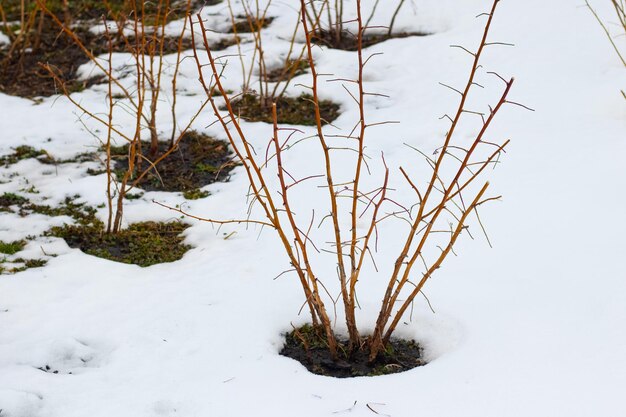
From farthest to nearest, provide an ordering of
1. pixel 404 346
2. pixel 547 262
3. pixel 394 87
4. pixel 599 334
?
pixel 394 87, pixel 547 262, pixel 404 346, pixel 599 334

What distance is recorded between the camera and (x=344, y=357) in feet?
8.39

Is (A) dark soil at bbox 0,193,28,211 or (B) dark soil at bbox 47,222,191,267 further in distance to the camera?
(A) dark soil at bbox 0,193,28,211

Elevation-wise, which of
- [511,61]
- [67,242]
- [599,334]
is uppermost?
[511,61]

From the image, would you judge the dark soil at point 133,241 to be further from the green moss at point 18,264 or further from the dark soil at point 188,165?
Answer: the dark soil at point 188,165

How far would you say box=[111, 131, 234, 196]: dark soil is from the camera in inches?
157

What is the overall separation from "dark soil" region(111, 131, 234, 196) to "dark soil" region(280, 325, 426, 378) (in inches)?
56.6

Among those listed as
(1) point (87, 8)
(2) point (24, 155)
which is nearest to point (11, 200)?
(2) point (24, 155)

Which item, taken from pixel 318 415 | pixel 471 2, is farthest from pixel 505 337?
pixel 471 2

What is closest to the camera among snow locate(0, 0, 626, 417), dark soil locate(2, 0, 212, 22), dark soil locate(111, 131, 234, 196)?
snow locate(0, 0, 626, 417)

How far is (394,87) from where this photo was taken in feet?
15.7

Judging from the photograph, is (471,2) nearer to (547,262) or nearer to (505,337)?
(547,262)

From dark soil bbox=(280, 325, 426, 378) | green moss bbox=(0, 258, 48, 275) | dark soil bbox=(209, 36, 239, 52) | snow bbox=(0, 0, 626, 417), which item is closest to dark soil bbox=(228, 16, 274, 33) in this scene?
dark soil bbox=(209, 36, 239, 52)

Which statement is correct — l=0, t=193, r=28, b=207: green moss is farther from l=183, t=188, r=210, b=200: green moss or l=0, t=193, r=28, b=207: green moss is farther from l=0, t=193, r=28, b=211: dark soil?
l=183, t=188, r=210, b=200: green moss

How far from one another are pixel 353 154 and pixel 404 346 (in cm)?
174
